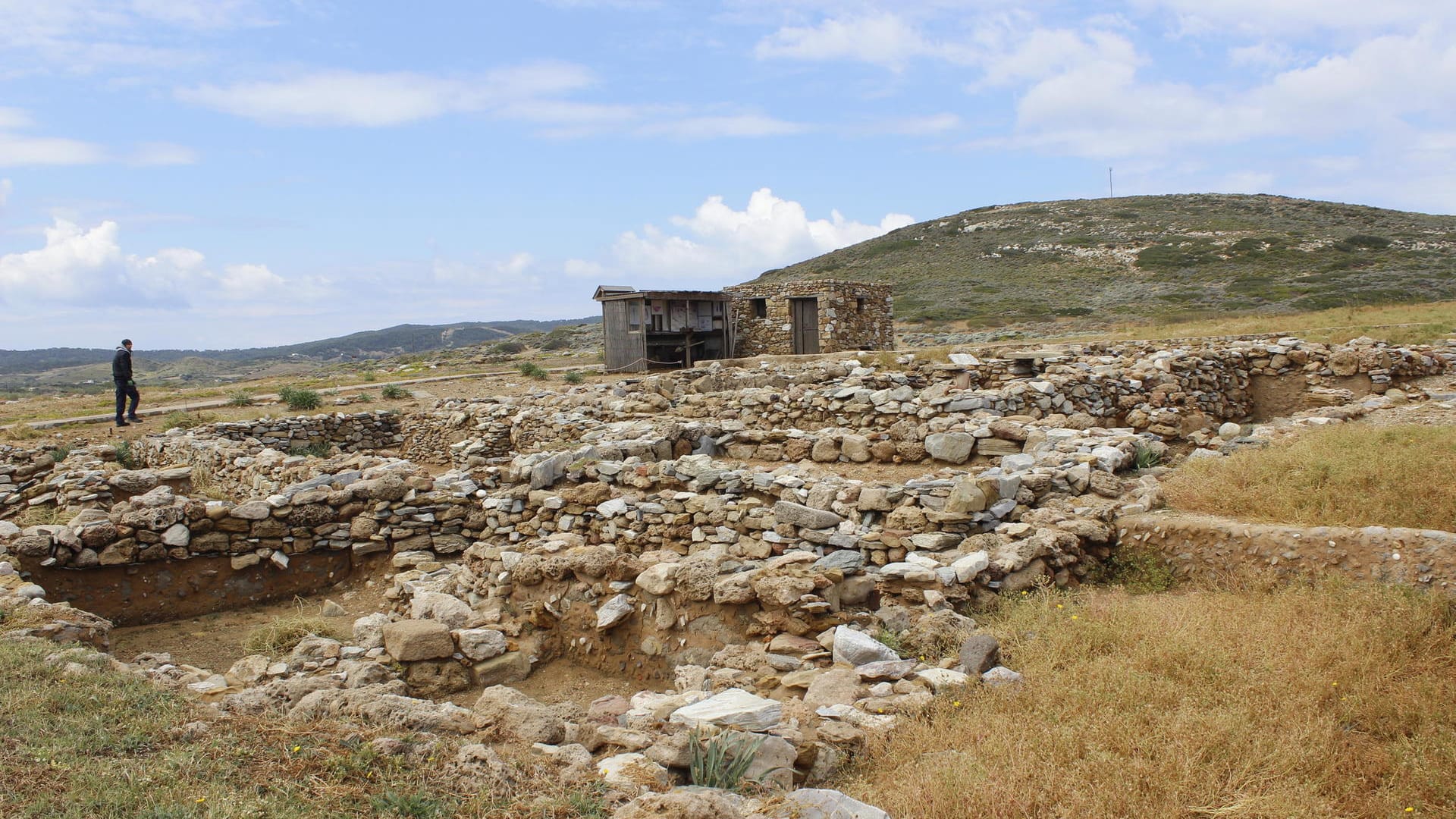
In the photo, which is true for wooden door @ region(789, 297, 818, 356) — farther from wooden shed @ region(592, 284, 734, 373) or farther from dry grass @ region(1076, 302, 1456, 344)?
dry grass @ region(1076, 302, 1456, 344)

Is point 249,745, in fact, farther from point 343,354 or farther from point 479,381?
point 343,354

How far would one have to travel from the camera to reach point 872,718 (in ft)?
13.5

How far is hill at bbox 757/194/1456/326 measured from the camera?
36375 mm

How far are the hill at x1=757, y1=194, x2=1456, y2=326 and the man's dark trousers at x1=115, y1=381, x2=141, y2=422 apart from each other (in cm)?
3066

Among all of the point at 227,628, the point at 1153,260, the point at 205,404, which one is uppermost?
the point at 1153,260

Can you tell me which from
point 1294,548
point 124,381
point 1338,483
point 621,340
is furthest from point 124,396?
point 1338,483

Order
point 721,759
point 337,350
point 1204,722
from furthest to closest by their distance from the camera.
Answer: point 337,350 → point 1204,722 → point 721,759

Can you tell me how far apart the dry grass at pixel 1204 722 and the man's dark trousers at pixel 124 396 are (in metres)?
19.4

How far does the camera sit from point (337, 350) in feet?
382

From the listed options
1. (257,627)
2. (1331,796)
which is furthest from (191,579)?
(1331,796)

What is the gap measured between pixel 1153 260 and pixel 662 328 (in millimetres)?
35983

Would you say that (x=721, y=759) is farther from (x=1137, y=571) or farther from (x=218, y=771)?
(x=1137, y=571)

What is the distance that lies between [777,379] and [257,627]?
998 cm

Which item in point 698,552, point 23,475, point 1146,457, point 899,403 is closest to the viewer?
point 698,552
